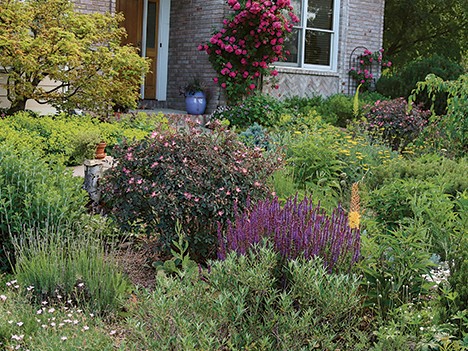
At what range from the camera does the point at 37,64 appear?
9.35 metres

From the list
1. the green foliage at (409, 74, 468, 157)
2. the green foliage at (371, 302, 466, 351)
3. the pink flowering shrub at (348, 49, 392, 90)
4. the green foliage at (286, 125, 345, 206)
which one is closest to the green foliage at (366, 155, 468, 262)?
the green foliage at (286, 125, 345, 206)

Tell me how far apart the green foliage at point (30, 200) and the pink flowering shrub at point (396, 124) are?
5702 millimetres

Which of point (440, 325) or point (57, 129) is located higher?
point (57, 129)

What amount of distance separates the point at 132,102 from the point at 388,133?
13.6 ft

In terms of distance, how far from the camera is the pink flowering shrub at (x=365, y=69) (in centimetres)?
1568

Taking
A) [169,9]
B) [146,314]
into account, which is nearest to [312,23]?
[169,9]

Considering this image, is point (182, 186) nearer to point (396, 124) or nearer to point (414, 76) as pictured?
point (396, 124)

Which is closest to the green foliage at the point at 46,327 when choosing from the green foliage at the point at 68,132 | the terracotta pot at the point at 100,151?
the green foliage at the point at 68,132

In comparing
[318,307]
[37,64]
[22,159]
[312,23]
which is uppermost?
[312,23]

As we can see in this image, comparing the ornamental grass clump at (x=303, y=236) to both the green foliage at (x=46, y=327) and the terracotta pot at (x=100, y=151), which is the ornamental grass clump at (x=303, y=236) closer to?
the green foliage at (x=46, y=327)

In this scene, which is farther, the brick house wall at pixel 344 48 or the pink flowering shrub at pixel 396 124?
the brick house wall at pixel 344 48

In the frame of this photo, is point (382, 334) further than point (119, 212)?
No

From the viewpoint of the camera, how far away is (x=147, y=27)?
1431cm

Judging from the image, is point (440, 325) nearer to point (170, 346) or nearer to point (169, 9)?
point (170, 346)
